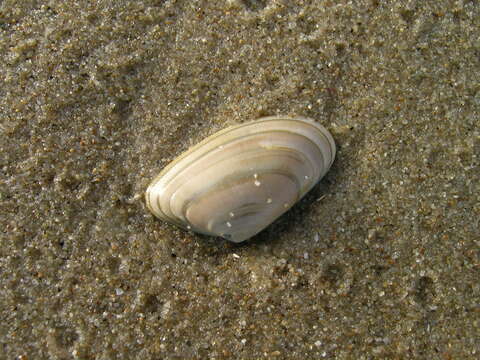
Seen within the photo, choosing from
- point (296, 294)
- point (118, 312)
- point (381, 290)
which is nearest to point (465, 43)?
point (381, 290)

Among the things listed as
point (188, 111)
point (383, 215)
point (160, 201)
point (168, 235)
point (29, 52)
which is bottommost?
point (383, 215)

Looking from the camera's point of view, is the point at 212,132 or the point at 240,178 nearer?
the point at 240,178

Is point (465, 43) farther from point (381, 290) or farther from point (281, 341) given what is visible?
point (281, 341)
